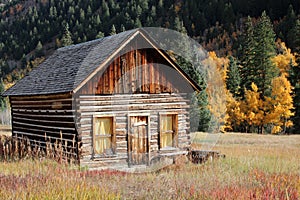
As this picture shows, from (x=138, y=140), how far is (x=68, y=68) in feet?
15.1

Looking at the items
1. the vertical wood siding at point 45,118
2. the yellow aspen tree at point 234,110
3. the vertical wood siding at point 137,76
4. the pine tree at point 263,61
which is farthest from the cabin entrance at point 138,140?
the pine tree at point 263,61

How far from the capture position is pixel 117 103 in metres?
15.7

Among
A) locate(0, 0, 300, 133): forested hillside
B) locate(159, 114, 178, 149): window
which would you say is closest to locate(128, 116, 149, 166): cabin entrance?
locate(159, 114, 178, 149): window

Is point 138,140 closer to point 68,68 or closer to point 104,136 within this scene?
point 104,136

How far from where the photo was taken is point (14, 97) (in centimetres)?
2073

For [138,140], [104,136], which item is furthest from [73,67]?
[138,140]

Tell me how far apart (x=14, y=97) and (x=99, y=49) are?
6.93 m

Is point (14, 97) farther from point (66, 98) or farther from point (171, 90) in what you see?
point (171, 90)

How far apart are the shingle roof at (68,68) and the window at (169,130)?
3.94 metres

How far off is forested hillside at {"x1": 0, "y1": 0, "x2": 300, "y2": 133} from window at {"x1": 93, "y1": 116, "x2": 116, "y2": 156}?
20.8 meters

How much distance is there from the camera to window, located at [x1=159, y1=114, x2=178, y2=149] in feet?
55.7

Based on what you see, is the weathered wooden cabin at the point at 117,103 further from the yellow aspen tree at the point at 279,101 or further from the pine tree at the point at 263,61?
the pine tree at the point at 263,61

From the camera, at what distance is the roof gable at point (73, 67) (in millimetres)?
14879

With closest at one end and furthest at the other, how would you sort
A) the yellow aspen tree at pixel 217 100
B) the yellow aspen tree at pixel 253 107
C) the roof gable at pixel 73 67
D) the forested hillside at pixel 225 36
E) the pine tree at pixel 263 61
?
the roof gable at pixel 73 67 < the yellow aspen tree at pixel 217 100 < the yellow aspen tree at pixel 253 107 < the forested hillside at pixel 225 36 < the pine tree at pixel 263 61
